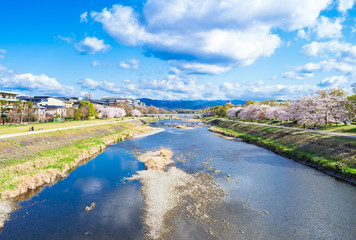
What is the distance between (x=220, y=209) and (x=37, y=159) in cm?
2740

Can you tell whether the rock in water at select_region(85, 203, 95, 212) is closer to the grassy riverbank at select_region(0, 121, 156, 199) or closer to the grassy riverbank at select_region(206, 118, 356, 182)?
the grassy riverbank at select_region(0, 121, 156, 199)

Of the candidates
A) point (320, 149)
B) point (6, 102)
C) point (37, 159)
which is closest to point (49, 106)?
point (6, 102)

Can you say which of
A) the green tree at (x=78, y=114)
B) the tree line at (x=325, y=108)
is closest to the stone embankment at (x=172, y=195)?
the tree line at (x=325, y=108)

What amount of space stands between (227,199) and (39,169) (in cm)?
2529

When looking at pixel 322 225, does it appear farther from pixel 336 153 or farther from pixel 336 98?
pixel 336 98

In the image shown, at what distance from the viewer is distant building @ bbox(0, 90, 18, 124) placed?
63.9 metres

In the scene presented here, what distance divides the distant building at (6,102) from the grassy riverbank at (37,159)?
35428 millimetres

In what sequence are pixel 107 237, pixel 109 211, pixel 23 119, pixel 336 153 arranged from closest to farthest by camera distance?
1. pixel 107 237
2. pixel 109 211
3. pixel 336 153
4. pixel 23 119

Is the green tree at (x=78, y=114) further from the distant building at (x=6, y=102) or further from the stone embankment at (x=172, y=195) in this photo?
the stone embankment at (x=172, y=195)

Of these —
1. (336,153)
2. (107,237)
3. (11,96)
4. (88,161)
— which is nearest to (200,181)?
(107,237)

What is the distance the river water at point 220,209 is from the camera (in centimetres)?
1523

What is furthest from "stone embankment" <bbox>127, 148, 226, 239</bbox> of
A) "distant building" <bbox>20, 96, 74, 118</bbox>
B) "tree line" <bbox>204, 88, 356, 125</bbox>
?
"distant building" <bbox>20, 96, 74, 118</bbox>

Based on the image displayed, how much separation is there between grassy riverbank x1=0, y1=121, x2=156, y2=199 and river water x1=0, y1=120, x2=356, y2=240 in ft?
7.03

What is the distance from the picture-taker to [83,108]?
300ft
